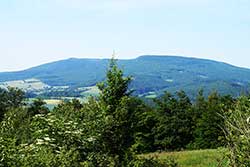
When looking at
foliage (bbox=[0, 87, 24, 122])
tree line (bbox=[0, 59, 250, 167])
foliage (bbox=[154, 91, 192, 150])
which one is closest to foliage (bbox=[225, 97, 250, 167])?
tree line (bbox=[0, 59, 250, 167])

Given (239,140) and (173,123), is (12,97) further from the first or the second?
(239,140)

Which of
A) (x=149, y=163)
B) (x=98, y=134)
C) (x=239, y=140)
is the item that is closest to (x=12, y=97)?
(x=149, y=163)

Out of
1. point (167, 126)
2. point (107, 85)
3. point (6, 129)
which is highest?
point (107, 85)

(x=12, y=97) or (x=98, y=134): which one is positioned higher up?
(x=98, y=134)

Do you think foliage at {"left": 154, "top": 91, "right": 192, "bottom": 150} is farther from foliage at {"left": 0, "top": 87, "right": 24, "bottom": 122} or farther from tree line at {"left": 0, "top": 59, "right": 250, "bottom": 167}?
tree line at {"left": 0, "top": 59, "right": 250, "bottom": 167}

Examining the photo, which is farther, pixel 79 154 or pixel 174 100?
pixel 174 100

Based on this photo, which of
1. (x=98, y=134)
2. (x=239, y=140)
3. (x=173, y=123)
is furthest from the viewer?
(x=173, y=123)

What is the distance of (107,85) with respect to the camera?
15688 mm

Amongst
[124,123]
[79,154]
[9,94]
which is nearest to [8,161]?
[79,154]

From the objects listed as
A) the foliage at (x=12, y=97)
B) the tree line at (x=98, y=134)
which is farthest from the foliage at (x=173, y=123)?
the tree line at (x=98, y=134)

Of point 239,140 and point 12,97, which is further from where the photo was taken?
point 12,97

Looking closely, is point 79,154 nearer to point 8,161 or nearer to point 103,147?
point 103,147

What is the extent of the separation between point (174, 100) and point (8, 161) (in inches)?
2516

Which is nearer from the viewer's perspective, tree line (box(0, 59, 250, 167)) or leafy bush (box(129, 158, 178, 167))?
tree line (box(0, 59, 250, 167))
